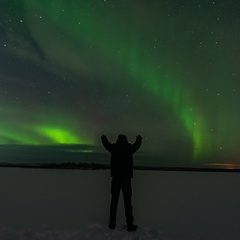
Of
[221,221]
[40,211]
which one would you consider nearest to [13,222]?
[40,211]

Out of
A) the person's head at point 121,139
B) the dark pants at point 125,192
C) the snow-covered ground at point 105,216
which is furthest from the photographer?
the person's head at point 121,139

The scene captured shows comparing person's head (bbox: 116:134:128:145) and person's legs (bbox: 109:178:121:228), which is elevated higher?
person's head (bbox: 116:134:128:145)

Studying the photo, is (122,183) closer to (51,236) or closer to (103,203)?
(51,236)

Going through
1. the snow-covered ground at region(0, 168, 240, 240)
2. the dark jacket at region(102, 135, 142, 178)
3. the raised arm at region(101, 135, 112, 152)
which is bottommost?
the snow-covered ground at region(0, 168, 240, 240)

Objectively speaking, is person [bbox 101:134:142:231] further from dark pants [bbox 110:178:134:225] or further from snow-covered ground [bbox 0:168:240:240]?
snow-covered ground [bbox 0:168:240:240]

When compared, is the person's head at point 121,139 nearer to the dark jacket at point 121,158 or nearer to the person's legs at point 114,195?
the dark jacket at point 121,158

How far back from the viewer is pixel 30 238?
26.6 feet

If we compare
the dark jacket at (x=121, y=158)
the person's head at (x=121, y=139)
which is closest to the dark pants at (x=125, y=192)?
the dark jacket at (x=121, y=158)

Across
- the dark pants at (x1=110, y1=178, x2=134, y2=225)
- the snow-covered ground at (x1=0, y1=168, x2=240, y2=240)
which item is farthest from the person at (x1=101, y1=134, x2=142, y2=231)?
the snow-covered ground at (x1=0, y1=168, x2=240, y2=240)

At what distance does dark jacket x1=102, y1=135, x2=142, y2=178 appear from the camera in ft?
29.5

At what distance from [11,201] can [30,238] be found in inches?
289

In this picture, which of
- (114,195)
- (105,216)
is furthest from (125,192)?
(105,216)

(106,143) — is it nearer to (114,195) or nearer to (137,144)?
(137,144)

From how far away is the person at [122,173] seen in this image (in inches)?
353
